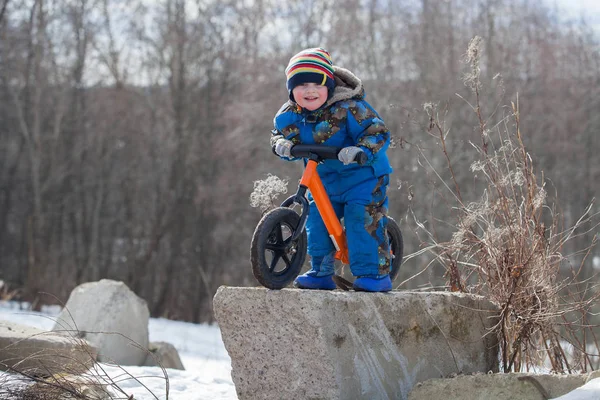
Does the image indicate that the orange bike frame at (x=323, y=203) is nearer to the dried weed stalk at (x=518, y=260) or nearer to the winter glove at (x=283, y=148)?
the winter glove at (x=283, y=148)

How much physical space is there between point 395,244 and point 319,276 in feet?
1.97

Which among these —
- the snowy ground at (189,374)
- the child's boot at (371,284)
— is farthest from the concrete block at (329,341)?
the snowy ground at (189,374)

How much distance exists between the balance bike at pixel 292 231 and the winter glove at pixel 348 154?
0.9 inches

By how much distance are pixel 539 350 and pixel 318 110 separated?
178 cm

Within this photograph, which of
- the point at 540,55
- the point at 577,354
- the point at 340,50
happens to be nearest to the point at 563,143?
the point at 540,55

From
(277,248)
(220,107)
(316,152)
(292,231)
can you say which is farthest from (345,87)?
(220,107)

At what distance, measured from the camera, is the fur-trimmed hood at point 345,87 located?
351cm

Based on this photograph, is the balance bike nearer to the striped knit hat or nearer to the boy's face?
the boy's face

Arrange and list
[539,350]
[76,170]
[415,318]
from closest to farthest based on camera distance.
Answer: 1. [415,318]
2. [539,350]
3. [76,170]

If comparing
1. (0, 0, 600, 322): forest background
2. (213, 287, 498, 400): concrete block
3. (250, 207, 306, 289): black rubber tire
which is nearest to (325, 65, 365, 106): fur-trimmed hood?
(250, 207, 306, 289): black rubber tire

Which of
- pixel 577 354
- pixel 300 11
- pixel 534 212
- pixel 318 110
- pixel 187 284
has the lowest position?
pixel 187 284

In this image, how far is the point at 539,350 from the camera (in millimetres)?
3891

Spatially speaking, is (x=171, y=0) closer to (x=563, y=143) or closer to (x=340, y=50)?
(x=340, y=50)

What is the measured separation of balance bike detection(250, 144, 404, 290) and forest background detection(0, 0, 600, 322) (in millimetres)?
12364
